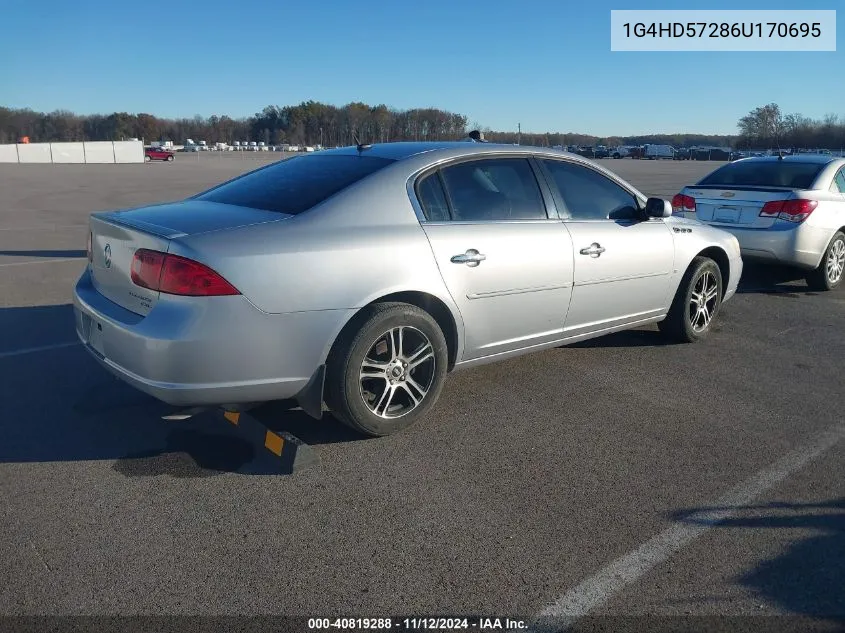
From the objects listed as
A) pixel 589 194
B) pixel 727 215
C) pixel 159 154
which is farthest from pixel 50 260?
pixel 159 154

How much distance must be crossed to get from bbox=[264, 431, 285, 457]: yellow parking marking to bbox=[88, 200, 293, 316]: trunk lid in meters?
0.88

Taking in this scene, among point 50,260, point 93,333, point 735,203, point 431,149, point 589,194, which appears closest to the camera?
point 93,333

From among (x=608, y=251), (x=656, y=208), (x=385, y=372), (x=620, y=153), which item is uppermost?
(x=620, y=153)

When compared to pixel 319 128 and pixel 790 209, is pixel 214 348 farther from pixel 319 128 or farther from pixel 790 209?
pixel 319 128

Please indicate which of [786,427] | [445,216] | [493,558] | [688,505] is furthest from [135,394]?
[786,427]

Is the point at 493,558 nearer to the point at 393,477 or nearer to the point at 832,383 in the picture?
the point at 393,477

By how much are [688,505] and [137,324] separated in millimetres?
2764

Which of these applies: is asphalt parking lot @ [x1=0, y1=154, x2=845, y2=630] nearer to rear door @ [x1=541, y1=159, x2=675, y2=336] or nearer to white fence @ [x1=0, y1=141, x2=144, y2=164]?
rear door @ [x1=541, y1=159, x2=675, y2=336]

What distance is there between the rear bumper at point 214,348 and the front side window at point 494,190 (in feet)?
3.89

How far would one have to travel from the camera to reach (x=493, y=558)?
2979 millimetres

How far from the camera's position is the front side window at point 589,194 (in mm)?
5094

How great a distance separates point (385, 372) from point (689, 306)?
3.08 m

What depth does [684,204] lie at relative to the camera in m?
8.74

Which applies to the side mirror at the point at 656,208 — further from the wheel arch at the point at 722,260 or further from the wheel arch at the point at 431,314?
the wheel arch at the point at 431,314
